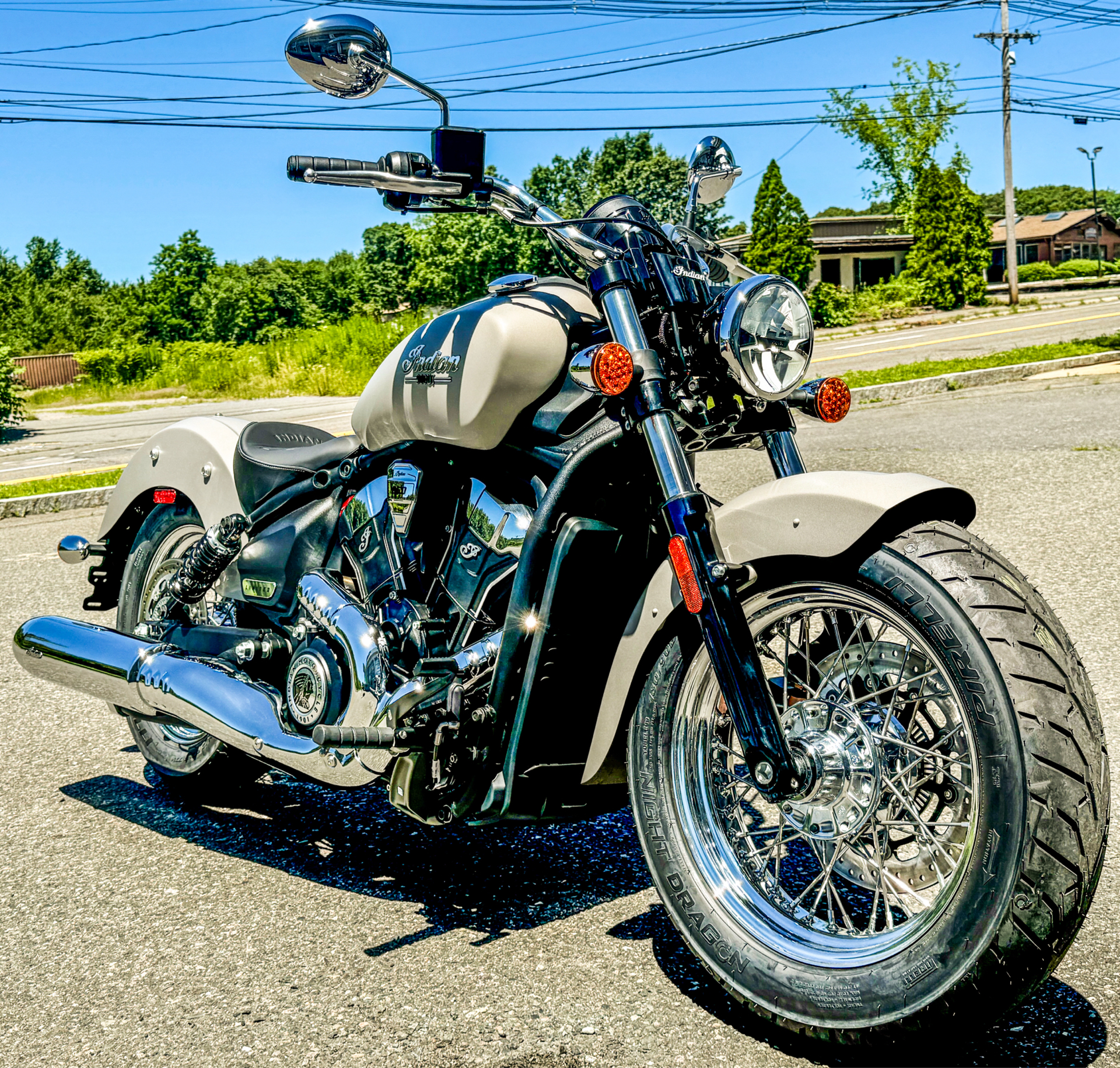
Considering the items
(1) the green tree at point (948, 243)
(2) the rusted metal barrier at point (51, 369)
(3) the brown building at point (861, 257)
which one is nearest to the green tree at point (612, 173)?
(3) the brown building at point (861, 257)

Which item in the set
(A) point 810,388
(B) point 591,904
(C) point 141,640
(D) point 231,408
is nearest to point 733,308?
(A) point 810,388

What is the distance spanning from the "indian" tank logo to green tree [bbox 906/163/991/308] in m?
43.3

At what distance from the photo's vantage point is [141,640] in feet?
11.5

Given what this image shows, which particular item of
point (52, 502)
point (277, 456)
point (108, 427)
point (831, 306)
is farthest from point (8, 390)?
point (831, 306)

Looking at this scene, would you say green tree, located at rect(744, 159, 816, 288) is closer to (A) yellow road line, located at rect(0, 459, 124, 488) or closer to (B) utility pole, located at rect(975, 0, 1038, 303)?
(B) utility pole, located at rect(975, 0, 1038, 303)

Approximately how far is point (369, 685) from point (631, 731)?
71 cm

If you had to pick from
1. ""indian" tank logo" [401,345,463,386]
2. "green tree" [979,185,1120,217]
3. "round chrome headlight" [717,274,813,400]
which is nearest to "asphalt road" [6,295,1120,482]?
""indian" tank logo" [401,345,463,386]

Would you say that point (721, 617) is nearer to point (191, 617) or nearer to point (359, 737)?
point (359, 737)

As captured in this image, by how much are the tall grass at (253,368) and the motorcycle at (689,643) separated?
21171 millimetres

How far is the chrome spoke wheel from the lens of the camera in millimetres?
2256

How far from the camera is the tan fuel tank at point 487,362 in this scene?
2.61 m

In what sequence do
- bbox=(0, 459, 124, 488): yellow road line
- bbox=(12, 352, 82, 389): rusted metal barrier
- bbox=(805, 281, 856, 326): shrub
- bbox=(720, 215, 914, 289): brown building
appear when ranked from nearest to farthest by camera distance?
bbox=(0, 459, 124, 488): yellow road line, bbox=(805, 281, 856, 326): shrub, bbox=(12, 352, 82, 389): rusted metal barrier, bbox=(720, 215, 914, 289): brown building

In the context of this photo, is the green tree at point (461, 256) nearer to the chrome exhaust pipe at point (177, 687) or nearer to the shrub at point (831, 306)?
the shrub at point (831, 306)

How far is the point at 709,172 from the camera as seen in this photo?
2.96 meters
